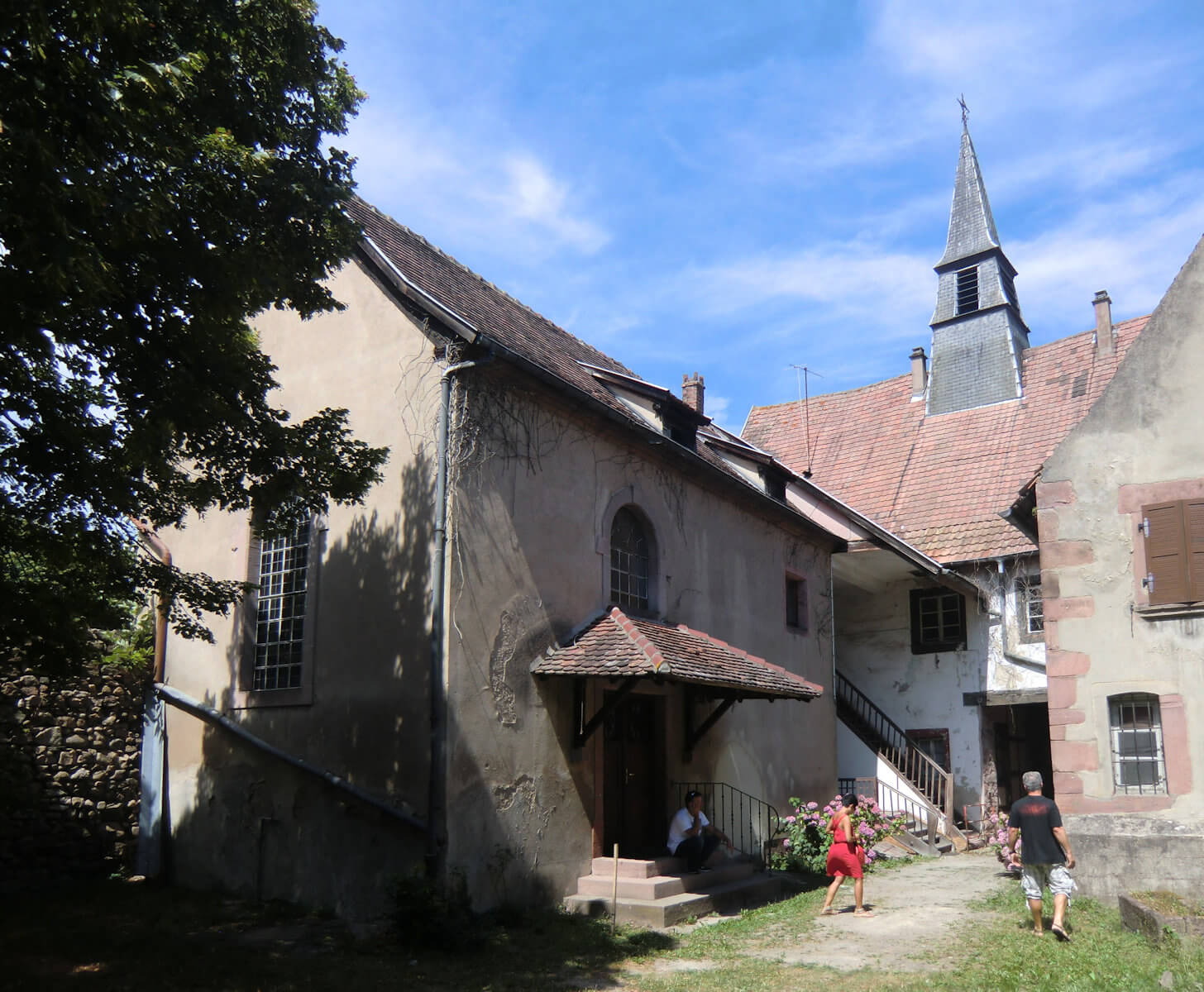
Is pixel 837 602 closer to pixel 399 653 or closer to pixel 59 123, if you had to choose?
pixel 399 653

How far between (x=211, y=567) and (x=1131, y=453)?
1099cm

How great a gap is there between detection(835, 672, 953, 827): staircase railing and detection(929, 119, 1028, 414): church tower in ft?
24.3

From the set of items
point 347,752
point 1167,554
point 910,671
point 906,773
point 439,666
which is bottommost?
point 906,773

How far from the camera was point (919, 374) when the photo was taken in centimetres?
2617

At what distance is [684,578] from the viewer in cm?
1485

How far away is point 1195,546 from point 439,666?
27.5 feet

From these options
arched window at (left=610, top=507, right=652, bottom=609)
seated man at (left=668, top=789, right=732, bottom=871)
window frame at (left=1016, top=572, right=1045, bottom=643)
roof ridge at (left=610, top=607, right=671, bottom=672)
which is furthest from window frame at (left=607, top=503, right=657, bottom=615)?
window frame at (left=1016, top=572, right=1045, bottom=643)

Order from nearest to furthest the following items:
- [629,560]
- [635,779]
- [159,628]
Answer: [159,628], [635,779], [629,560]

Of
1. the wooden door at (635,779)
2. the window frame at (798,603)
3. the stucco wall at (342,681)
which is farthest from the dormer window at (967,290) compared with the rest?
the stucco wall at (342,681)

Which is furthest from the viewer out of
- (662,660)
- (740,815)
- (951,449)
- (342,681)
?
(951,449)

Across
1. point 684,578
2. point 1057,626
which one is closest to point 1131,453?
point 1057,626

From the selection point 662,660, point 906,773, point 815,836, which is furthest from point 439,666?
point 906,773

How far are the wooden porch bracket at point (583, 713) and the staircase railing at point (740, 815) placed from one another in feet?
7.89

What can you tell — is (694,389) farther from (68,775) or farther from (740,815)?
(68,775)
